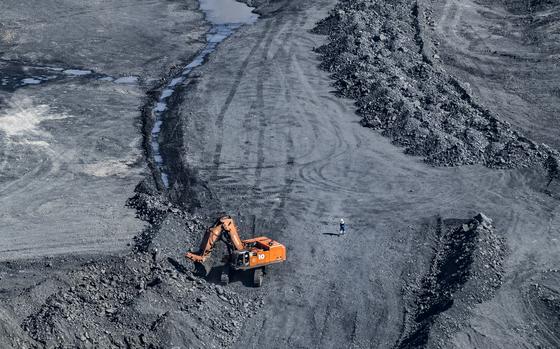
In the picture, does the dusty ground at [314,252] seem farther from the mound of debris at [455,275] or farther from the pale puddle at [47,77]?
the pale puddle at [47,77]

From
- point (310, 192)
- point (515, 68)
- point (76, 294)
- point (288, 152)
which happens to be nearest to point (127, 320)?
point (76, 294)

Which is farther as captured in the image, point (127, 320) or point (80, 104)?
point (80, 104)

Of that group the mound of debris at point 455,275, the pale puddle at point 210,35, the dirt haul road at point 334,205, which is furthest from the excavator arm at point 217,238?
the pale puddle at point 210,35

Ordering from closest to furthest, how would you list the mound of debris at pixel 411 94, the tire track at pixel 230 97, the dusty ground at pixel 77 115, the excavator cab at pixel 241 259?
the excavator cab at pixel 241 259
the dusty ground at pixel 77 115
the mound of debris at pixel 411 94
the tire track at pixel 230 97

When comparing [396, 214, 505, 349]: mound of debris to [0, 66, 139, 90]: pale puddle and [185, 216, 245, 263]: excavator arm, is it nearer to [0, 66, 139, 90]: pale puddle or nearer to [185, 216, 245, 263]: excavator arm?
[185, 216, 245, 263]: excavator arm

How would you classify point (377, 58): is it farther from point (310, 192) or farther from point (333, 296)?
point (333, 296)

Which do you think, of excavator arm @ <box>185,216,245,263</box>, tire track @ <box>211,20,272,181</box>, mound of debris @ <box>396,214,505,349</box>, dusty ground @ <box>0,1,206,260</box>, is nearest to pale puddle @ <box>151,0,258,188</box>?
dusty ground @ <box>0,1,206,260</box>
